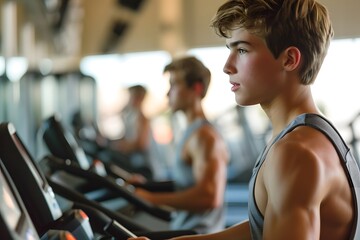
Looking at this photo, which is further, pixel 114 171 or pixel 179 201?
pixel 114 171

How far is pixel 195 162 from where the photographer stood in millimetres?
3096

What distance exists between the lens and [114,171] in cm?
375

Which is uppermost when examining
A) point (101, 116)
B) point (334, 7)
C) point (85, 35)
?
point (334, 7)

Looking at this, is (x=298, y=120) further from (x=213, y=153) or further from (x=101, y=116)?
(x=101, y=116)

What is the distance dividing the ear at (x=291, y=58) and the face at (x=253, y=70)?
0.02m

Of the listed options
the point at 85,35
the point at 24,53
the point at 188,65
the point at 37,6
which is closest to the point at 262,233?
the point at 188,65

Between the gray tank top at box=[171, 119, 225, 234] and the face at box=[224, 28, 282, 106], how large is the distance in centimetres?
146

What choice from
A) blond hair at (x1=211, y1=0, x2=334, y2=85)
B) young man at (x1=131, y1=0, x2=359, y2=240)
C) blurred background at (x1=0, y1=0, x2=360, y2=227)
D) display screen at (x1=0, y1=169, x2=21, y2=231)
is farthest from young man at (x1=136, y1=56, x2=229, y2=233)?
display screen at (x1=0, y1=169, x2=21, y2=231)

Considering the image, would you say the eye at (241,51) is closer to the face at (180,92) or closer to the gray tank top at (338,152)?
the gray tank top at (338,152)

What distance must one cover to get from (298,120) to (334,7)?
422mm

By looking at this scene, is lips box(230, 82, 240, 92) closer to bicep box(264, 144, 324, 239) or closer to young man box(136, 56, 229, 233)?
bicep box(264, 144, 324, 239)

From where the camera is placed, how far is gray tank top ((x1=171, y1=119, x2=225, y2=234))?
9.84 feet

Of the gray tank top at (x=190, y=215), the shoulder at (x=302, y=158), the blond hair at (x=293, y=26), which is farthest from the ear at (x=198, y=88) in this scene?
the shoulder at (x=302, y=158)

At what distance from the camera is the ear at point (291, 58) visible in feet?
4.92
